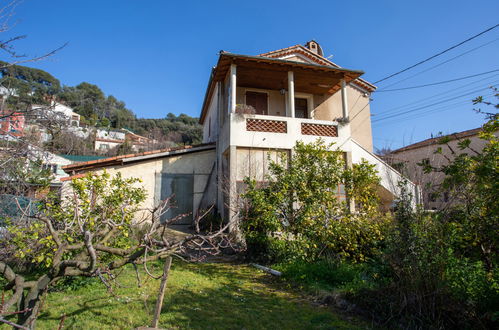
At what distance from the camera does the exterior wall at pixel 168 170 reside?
12.5 meters

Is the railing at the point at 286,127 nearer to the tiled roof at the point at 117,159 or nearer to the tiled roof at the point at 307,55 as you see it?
the tiled roof at the point at 117,159

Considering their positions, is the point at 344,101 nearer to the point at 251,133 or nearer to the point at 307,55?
the point at 307,55

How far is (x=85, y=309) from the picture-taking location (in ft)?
15.9

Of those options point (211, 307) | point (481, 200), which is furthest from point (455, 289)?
point (211, 307)

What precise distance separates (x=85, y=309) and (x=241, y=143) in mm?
7572

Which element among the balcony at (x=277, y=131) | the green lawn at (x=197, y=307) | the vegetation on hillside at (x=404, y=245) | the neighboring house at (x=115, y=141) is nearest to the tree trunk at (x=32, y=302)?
the green lawn at (x=197, y=307)

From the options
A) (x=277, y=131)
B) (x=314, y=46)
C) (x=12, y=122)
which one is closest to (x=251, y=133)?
(x=277, y=131)

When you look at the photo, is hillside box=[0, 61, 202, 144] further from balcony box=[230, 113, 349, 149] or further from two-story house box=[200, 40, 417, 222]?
balcony box=[230, 113, 349, 149]

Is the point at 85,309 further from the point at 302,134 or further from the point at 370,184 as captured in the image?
the point at 302,134

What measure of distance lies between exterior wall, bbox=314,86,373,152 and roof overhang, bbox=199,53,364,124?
814 mm

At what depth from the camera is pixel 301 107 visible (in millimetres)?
15391

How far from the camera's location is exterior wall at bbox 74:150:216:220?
1251 centimetres

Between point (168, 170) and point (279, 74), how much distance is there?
21.0 feet

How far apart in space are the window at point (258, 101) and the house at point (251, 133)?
48 mm
